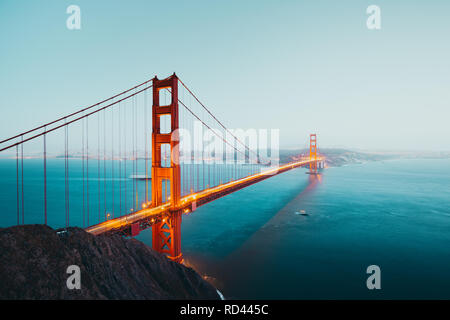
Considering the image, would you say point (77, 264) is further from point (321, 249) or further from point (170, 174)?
point (321, 249)

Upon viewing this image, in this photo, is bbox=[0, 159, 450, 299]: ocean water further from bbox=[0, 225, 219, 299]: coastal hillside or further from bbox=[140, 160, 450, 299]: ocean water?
bbox=[0, 225, 219, 299]: coastal hillside

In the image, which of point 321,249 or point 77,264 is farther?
point 321,249

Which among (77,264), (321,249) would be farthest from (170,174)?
(321,249)

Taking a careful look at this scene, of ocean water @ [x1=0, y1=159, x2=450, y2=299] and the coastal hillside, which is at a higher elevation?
the coastal hillside

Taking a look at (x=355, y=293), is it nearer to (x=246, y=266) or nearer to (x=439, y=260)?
(x=246, y=266)

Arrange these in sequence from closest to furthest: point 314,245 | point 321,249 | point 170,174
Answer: point 170,174 → point 321,249 → point 314,245

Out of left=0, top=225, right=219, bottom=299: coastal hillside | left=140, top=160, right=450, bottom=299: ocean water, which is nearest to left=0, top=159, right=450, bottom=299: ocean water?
left=140, top=160, right=450, bottom=299: ocean water

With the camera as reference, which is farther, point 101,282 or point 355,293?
point 355,293

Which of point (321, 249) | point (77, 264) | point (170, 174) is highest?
point (170, 174)
